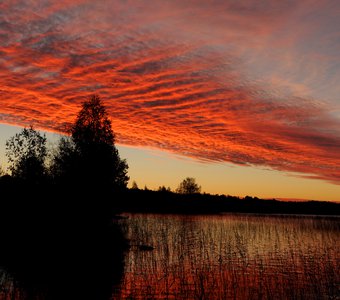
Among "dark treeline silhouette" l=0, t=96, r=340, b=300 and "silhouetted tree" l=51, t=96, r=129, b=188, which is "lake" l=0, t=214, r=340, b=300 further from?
"silhouetted tree" l=51, t=96, r=129, b=188

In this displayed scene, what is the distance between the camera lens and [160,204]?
5704 inches

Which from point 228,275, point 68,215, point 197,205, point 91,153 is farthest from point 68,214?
point 197,205

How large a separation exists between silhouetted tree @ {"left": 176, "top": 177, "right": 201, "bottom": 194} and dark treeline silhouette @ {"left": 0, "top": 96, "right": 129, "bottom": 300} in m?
111

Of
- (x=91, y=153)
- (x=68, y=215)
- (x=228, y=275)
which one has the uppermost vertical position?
(x=91, y=153)

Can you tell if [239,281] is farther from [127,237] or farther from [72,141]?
[72,141]

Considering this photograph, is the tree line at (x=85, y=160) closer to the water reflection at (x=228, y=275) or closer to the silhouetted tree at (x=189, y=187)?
the water reflection at (x=228, y=275)

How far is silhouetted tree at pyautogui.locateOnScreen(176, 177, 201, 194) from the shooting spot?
173 m

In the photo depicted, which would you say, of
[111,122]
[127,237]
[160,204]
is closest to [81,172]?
[111,122]

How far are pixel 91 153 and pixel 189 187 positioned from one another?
12001 centimetres

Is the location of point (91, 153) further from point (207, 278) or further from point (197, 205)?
point (197, 205)

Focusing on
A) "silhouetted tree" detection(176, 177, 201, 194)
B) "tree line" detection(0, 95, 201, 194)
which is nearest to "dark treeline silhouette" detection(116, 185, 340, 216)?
"silhouetted tree" detection(176, 177, 201, 194)

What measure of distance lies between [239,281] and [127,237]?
2056cm

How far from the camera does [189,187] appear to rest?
173375 millimetres

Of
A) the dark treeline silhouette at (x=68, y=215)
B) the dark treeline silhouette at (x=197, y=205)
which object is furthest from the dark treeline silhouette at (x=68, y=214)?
the dark treeline silhouette at (x=197, y=205)
